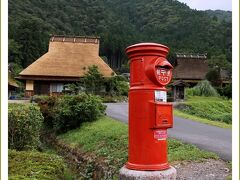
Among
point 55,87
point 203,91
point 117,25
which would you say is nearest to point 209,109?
point 203,91

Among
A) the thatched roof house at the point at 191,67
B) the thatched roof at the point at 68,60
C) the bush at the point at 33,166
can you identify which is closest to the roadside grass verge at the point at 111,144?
the bush at the point at 33,166

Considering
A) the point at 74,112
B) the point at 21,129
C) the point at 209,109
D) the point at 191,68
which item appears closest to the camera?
the point at 21,129

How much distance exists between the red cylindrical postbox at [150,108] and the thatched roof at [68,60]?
27.9 metres

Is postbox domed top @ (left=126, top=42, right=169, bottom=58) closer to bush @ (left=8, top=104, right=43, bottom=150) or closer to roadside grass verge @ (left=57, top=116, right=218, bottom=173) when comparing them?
roadside grass verge @ (left=57, top=116, right=218, bottom=173)

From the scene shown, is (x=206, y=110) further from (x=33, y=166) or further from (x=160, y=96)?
(x=160, y=96)

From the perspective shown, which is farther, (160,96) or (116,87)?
(116,87)

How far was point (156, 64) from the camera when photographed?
15.7 ft

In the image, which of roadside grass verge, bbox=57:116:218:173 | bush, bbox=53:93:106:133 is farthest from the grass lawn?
roadside grass verge, bbox=57:116:218:173

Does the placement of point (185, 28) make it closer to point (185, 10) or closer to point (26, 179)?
point (185, 10)

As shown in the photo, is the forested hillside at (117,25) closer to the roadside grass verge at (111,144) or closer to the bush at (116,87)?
the bush at (116,87)

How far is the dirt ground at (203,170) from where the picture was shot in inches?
236

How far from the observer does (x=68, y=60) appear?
34.8 meters

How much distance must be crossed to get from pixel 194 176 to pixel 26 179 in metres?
2.73

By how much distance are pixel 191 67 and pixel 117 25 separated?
28.3 metres
